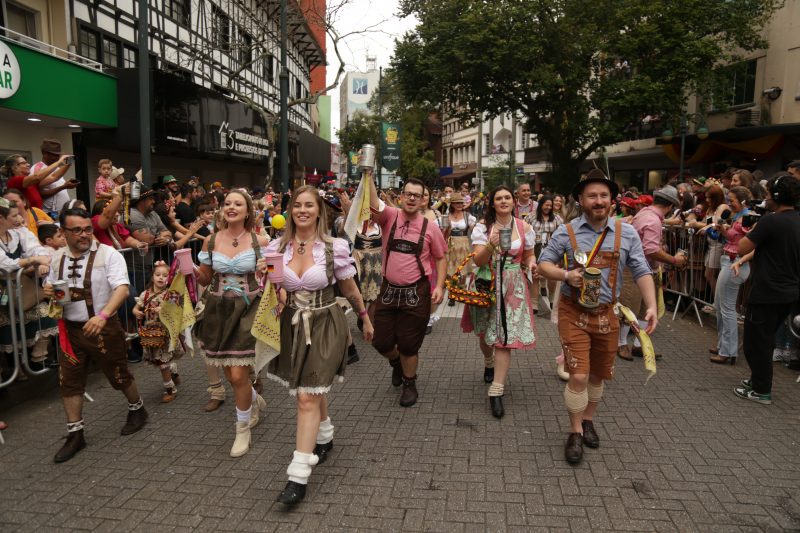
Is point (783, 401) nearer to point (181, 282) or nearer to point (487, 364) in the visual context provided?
point (487, 364)

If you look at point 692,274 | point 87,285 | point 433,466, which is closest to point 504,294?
point 433,466

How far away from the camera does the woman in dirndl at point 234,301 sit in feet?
14.0

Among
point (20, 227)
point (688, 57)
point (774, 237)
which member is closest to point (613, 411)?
point (774, 237)

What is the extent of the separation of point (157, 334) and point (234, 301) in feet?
4.33

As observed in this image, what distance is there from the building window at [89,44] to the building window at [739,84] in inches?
860

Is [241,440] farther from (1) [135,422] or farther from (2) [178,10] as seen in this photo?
(2) [178,10]

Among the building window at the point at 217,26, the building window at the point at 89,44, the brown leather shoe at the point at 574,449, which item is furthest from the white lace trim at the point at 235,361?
the building window at the point at 217,26

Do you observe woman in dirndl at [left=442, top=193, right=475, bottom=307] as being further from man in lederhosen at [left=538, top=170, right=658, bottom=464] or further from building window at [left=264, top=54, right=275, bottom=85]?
building window at [left=264, top=54, right=275, bottom=85]

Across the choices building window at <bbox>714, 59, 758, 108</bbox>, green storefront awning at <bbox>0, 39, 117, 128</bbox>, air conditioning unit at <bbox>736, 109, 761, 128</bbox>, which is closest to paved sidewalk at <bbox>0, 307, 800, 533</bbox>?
green storefront awning at <bbox>0, 39, 117, 128</bbox>

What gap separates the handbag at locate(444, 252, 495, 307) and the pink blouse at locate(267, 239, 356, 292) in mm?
1461

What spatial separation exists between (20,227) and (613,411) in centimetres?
567

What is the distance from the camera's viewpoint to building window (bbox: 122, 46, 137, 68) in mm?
15590

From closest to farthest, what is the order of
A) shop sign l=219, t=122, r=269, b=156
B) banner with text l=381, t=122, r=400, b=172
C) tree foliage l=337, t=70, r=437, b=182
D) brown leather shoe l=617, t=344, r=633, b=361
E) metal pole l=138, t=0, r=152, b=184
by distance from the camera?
1. brown leather shoe l=617, t=344, r=633, b=361
2. metal pole l=138, t=0, r=152, b=184
3. shop sign l=219, t=122, r=269, b=156
4. banner with text l=381, t=122, r=400, b=172
5. tree foliage l=337, t=70, r=437, b=182

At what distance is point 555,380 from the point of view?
588 centimetres
